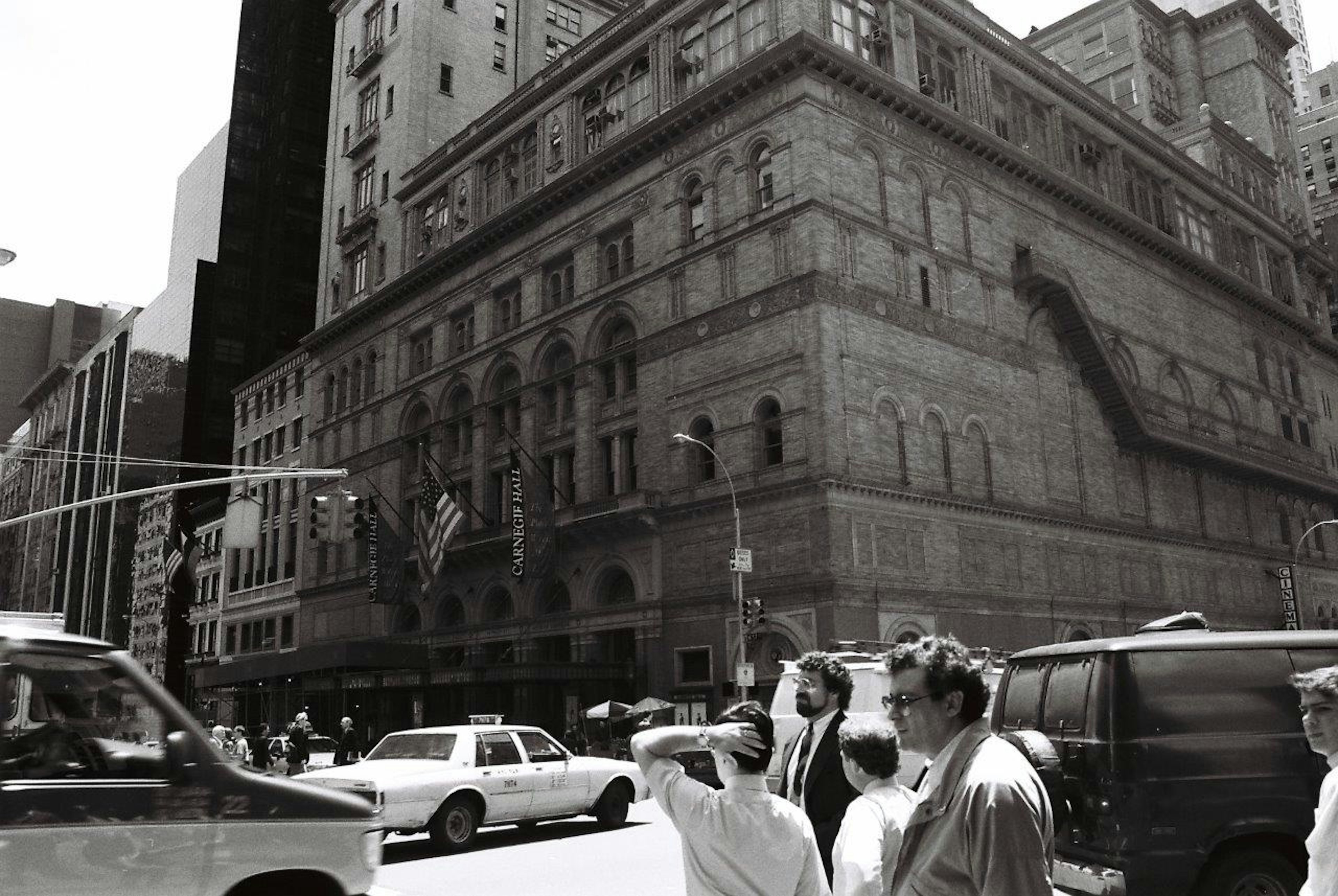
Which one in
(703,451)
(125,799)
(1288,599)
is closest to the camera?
(125,799)

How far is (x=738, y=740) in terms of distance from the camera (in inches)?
175

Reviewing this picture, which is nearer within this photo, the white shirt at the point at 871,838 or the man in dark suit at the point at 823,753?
the white shirt at the point at 871,838

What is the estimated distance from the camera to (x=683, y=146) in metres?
40.7

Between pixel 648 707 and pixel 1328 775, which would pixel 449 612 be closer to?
pixel 648 707

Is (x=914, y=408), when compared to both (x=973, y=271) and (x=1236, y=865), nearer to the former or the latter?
(x=973, y=271)

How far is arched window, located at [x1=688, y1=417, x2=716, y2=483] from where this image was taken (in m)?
37.5

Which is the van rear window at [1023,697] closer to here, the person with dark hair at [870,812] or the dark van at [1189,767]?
the dark van at [1189,767]

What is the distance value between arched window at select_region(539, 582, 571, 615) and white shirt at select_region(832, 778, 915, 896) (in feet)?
124

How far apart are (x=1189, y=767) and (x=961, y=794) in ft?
18.2

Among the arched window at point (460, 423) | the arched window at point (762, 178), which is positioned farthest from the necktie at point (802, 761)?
the arched window at point (460, 423)

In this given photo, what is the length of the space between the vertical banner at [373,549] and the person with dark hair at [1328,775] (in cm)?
4584

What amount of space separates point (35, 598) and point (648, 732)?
136846 mm

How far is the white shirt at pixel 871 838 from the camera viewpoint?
4633 mm

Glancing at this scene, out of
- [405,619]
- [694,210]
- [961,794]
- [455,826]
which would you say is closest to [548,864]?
[455,826]
